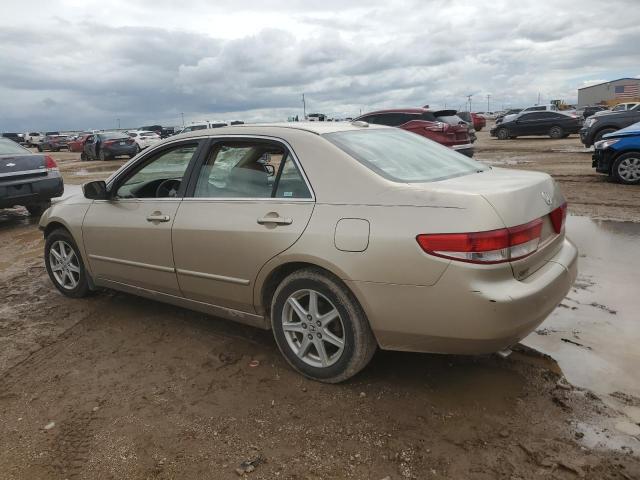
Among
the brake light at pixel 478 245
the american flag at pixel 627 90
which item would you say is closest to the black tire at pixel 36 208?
the brake light at pixel 478 245

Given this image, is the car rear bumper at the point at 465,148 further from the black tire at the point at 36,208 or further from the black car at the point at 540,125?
the black car at the point at 540,125

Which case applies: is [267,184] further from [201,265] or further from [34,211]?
[34,211]

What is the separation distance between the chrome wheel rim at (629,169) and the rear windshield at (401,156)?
8.03 metres

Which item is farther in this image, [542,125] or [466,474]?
[542,125]

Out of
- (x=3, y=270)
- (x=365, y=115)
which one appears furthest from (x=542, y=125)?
(x=3, y=270)

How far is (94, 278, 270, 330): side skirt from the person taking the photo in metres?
3.56

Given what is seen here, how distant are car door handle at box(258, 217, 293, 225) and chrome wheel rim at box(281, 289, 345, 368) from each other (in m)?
0.43

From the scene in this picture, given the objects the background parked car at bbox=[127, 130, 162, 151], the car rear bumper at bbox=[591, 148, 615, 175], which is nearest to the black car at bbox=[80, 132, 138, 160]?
the background parked car at bbox=[127, 130, 162, 151]

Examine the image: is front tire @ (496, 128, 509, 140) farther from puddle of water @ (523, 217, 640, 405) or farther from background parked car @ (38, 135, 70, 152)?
background parked car @ (38, 135, 70, 152)

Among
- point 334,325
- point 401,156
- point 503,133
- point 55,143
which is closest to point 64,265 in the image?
point 334,325

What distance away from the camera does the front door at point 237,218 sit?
325 centimetres

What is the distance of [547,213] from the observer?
306 centimetres

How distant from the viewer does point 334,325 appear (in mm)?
3180

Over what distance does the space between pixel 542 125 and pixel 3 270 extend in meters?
25.3
